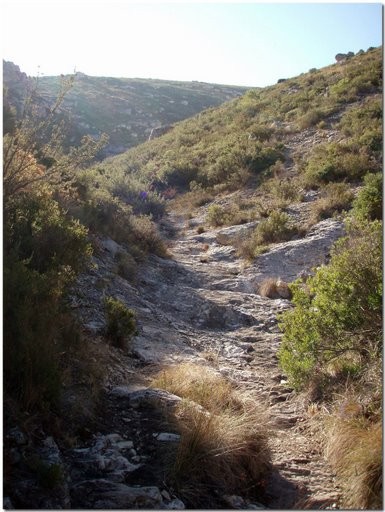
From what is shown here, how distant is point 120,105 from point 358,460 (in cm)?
4628

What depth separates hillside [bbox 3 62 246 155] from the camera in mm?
36884

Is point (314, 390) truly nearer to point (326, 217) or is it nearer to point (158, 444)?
point (158, 444)

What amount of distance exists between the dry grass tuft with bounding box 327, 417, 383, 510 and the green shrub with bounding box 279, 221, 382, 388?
2.72 feet

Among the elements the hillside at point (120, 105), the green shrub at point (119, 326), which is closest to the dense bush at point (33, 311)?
the green shrub at point (119, 326)

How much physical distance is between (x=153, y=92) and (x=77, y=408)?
2160 inches

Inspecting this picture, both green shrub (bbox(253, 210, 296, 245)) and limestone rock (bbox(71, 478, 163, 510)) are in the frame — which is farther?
green shrub (bbox(253, 210, 296, 245))

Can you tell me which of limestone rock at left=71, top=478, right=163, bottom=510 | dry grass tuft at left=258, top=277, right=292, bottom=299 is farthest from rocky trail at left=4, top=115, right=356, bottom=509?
dry grass tuft at left=258, top=277, right=292, bottom=299

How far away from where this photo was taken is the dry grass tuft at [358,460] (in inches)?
114

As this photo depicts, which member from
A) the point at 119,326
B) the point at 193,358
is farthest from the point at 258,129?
the point at 119,326

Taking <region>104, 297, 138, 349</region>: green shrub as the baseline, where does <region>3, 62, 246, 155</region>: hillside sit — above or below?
above

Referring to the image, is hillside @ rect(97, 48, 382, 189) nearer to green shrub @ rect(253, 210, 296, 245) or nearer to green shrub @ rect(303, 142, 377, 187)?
green shrub @ rect(303, 142, 377, 187)

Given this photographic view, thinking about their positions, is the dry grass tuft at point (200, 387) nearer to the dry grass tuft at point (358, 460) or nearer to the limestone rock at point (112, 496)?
the dry grass tuft at point (358, 460)

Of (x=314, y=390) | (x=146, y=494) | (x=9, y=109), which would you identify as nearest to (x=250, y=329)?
(x=314, y=390)

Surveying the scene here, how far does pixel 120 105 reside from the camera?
45531mm
